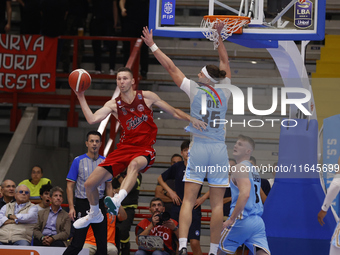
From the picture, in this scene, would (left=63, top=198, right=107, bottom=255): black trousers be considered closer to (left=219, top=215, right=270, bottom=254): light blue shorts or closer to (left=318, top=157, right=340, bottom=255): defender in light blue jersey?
(left=219, top=215, right=270, bottom=254): light blue shorts

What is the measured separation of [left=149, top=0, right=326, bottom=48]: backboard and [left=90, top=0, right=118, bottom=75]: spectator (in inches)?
207

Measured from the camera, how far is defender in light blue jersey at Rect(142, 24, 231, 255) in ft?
22.2

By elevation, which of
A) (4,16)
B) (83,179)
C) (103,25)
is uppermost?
(4,16)

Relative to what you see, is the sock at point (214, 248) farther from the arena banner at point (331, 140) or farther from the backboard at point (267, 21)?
the arena banner at point (331, 140)

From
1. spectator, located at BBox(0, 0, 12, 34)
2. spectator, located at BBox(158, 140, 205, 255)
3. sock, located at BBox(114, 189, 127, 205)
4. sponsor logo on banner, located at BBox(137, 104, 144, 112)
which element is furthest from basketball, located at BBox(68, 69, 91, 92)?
spectator, located at BBox(0, 0, 12, 34)

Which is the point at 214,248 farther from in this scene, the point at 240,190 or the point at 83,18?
the point at 83,18

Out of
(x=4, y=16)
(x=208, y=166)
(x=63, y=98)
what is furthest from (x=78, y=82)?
(x=4, y=16)

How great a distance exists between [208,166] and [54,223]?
138 inches

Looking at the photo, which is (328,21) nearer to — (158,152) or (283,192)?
(158,152)

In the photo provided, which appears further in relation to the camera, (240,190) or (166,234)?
(166,234)

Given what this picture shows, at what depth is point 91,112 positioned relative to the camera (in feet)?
22.9

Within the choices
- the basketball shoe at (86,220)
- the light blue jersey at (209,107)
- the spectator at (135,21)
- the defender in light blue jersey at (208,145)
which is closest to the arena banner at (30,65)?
the spectator at (135,21)

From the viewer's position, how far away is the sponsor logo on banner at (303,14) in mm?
7398

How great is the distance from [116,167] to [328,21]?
9460 mm
